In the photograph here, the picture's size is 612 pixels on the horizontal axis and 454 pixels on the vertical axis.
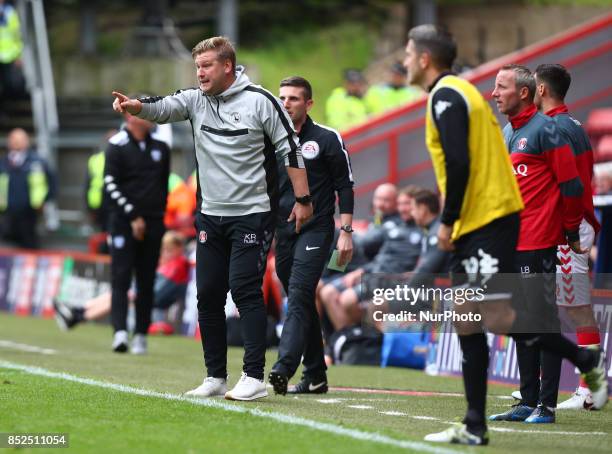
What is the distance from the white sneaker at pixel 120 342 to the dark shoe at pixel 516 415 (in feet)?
18.4

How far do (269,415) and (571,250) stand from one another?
2.49 m

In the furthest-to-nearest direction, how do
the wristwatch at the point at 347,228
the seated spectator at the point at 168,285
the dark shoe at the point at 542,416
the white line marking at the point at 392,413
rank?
the seated spectator at the point at 168,285 < the wristwatch at the point at 347,228 < the white line marking at the point at 392,413 < the dark shoe at the point at 542,416

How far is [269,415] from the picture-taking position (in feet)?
26.5

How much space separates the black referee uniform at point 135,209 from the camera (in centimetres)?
1351

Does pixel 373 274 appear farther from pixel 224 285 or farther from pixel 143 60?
pixel 143 60

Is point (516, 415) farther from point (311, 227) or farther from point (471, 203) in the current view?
point (311, 227)

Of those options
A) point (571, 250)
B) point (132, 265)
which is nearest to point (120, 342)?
point (132, 265)

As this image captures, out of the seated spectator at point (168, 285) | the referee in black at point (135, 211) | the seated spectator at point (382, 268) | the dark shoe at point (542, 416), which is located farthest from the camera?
the seated spectator at point (168, 285)

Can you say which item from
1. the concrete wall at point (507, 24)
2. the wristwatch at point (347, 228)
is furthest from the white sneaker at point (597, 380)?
the concrete wall at point (507, 24)

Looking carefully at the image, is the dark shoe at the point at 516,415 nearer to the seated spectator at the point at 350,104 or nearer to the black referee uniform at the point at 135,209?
the black referee uniform at the point at 135,209

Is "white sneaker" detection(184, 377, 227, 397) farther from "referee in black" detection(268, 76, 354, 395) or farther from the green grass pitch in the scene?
"referee in black" detection(268, 76, 354, 395)

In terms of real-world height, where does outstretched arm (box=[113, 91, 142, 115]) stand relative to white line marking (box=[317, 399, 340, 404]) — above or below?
above

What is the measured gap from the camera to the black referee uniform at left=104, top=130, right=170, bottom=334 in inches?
532

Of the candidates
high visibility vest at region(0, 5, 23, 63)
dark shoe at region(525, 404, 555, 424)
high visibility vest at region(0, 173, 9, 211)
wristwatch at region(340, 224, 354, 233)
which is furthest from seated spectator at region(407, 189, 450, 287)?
high visibility vest at region(0, 5, 23, 63)
